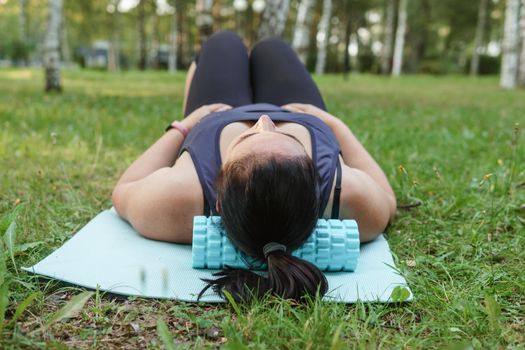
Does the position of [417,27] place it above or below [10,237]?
above

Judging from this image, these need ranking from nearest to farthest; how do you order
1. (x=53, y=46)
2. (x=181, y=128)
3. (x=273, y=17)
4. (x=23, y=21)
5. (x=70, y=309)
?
(x=70, y=309) < (x=181, y=128) < (x=273, y=17) < (x=53, y=46) < (x=23, y=21)

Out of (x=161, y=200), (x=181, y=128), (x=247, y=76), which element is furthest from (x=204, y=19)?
(x=161, y=200)

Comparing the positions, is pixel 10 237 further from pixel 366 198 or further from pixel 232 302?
pixel 366 198

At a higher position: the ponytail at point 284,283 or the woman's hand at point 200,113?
the woman's hand at point 200,113

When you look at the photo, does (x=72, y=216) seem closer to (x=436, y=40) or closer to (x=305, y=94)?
(x=305, y=94)

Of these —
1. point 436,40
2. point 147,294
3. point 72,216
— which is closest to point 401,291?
point 147,294

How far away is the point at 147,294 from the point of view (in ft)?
6.46

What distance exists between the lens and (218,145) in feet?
8.55

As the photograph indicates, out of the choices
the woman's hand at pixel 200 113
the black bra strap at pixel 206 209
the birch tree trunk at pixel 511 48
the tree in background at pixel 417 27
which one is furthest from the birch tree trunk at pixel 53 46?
the tree in background at pixel 417 27

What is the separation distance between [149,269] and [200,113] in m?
1.42

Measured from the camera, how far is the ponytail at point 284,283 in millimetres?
1865

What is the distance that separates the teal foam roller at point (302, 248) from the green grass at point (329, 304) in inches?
10.7

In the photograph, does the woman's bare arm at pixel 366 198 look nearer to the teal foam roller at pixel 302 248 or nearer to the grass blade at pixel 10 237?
the teal foam roller at pixel 302 248

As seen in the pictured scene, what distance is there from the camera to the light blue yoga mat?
2.00 m
